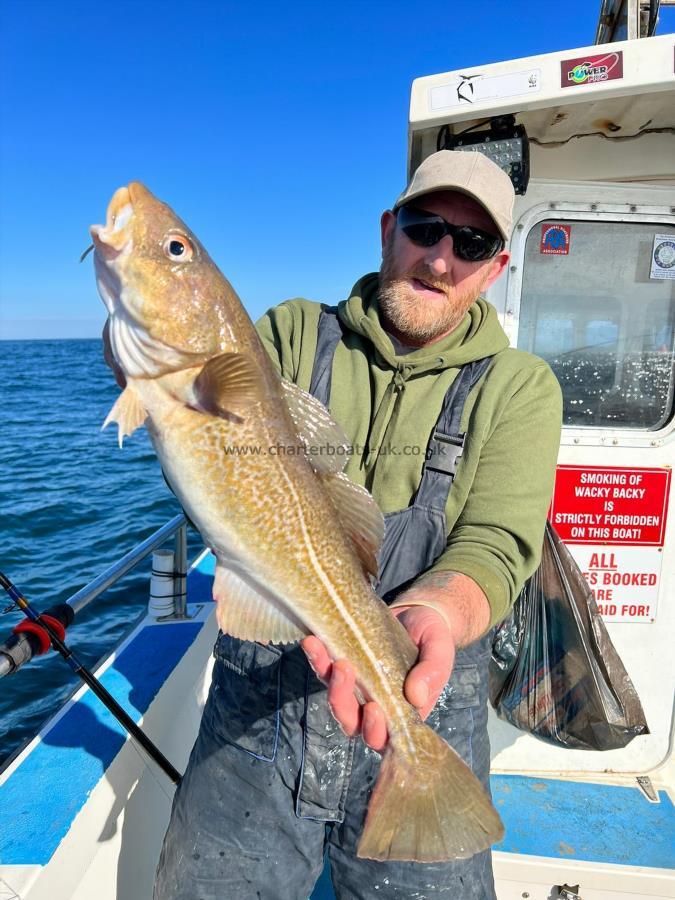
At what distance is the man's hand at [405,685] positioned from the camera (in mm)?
2062

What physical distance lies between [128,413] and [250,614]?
85 cm

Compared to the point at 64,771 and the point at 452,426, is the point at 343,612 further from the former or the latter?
the point at 64,771

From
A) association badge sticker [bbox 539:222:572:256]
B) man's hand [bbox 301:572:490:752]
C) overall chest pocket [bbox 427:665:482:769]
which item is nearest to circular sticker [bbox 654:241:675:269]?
association badge sticker [bbox 539:222:572:256]

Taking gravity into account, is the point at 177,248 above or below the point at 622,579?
above

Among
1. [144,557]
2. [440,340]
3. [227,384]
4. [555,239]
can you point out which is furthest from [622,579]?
[227,384]

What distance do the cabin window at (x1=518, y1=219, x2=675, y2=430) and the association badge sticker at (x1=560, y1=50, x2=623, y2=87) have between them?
124cm

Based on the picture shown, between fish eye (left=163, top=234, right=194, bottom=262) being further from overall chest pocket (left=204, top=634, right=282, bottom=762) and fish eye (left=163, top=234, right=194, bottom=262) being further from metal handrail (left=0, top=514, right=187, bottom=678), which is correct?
metal handrail (left=0, top=514, right=187, bottom=678)

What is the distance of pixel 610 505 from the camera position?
4246 mm

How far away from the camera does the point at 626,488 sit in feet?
13.8

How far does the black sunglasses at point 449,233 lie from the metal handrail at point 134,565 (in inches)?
97.1

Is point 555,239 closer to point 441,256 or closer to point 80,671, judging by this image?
point 441,256

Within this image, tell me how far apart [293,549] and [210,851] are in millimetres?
1409

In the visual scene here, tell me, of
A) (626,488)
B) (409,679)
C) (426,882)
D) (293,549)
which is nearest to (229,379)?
(293,549)

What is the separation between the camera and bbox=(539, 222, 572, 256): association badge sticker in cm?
413
